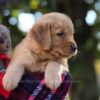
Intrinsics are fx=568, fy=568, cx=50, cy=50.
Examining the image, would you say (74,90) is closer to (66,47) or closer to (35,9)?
(35,9)

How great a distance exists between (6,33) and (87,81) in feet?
23.1

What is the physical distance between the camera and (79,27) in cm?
898

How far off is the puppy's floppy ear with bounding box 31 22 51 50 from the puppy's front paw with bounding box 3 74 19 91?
15.4 inches

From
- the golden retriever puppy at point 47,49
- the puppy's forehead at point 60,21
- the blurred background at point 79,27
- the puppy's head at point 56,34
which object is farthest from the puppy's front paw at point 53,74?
the blurred background at point 79,27

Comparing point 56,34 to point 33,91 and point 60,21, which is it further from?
point 33,91

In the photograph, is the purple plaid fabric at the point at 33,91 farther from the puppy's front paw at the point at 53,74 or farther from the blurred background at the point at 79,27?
the blurred background at the point at 79,27

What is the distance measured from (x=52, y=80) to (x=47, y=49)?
1.07ft

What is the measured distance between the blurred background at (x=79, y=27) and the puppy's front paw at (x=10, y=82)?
5.26 m

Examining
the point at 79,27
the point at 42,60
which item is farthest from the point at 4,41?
the point at 79,27

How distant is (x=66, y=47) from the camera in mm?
3734

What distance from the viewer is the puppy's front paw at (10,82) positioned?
337 cm

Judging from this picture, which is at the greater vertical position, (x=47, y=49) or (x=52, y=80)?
(x=47, y=49)

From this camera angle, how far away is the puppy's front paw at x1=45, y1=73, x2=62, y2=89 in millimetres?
3410

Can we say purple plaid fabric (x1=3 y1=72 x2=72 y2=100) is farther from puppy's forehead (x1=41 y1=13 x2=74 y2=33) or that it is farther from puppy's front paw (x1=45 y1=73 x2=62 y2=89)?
puppy's forehead (x1=41 y1=13 x2=74 y2=33)
